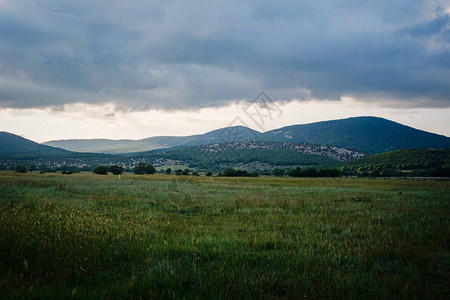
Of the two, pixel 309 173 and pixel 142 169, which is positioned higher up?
pixel 142 169

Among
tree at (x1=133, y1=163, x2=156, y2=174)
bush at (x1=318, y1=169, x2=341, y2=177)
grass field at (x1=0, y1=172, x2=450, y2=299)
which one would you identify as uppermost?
grass field at (x1=0, y1=172, x2=450, y2=299)

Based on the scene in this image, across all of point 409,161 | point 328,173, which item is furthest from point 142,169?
point 409,161

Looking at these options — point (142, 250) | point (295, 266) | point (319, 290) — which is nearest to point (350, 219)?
point (295, 266)

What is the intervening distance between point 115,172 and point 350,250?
307ft

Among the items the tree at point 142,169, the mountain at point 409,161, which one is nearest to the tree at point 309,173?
the mountain at point 409,161

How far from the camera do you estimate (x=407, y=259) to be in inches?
218

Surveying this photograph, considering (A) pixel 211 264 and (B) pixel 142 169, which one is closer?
(A) pixel 211 264

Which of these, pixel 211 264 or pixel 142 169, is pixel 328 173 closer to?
pixel 142 169

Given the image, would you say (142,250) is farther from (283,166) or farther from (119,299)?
(283,166)

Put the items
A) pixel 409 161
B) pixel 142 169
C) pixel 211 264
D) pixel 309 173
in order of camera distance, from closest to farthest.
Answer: pixel 211 264 → pixel 142 169 → pixel 309 173 → pixel 409 161

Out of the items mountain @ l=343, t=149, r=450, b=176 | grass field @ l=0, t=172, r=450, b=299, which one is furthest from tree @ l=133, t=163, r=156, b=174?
mountain @ l=343, t=149, r=450, b=176

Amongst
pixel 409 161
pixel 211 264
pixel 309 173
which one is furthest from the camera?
pixel 409 161

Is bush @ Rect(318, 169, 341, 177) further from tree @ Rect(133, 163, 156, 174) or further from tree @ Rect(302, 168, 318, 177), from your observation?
tree @ Rect(133, 163, 156, 174)

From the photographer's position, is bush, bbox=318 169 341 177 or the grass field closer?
the grass field
